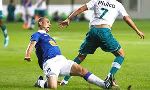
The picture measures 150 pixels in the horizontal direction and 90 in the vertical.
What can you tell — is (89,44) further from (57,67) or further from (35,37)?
(35,37)

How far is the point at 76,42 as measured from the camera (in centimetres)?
2698

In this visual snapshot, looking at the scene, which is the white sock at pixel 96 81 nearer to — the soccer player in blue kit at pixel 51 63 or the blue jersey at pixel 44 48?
the soccer player in blue kit at pixel 51 63


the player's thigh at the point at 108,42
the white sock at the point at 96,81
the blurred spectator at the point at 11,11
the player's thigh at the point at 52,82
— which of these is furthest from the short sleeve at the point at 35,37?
the blurred spectator at the point at 11,11

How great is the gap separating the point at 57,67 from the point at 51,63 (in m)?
0.17

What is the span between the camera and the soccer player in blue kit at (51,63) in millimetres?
12664

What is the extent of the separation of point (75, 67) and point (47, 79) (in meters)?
0.61

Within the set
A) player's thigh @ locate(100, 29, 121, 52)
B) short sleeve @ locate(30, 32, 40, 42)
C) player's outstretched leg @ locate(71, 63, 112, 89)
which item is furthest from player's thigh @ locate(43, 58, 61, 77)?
player's thigh @ locate(100, 29, 121, 52)

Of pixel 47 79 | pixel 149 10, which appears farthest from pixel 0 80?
pixel 149 10

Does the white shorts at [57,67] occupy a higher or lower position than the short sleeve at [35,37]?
lower

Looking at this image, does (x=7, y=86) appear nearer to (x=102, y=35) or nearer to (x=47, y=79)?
(x=47, y=79)

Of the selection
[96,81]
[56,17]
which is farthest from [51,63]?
[56,17]

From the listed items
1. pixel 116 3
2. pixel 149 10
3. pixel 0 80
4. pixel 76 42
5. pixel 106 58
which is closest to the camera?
pixel 116 3

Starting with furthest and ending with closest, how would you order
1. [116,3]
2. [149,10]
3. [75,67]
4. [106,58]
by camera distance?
[149,10] → [106,58] → [116,3] → [75,67]

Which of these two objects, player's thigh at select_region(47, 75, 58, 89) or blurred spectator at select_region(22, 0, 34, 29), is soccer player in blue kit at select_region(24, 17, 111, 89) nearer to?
player's thigh at select_region(47, 75, 58, 89)
